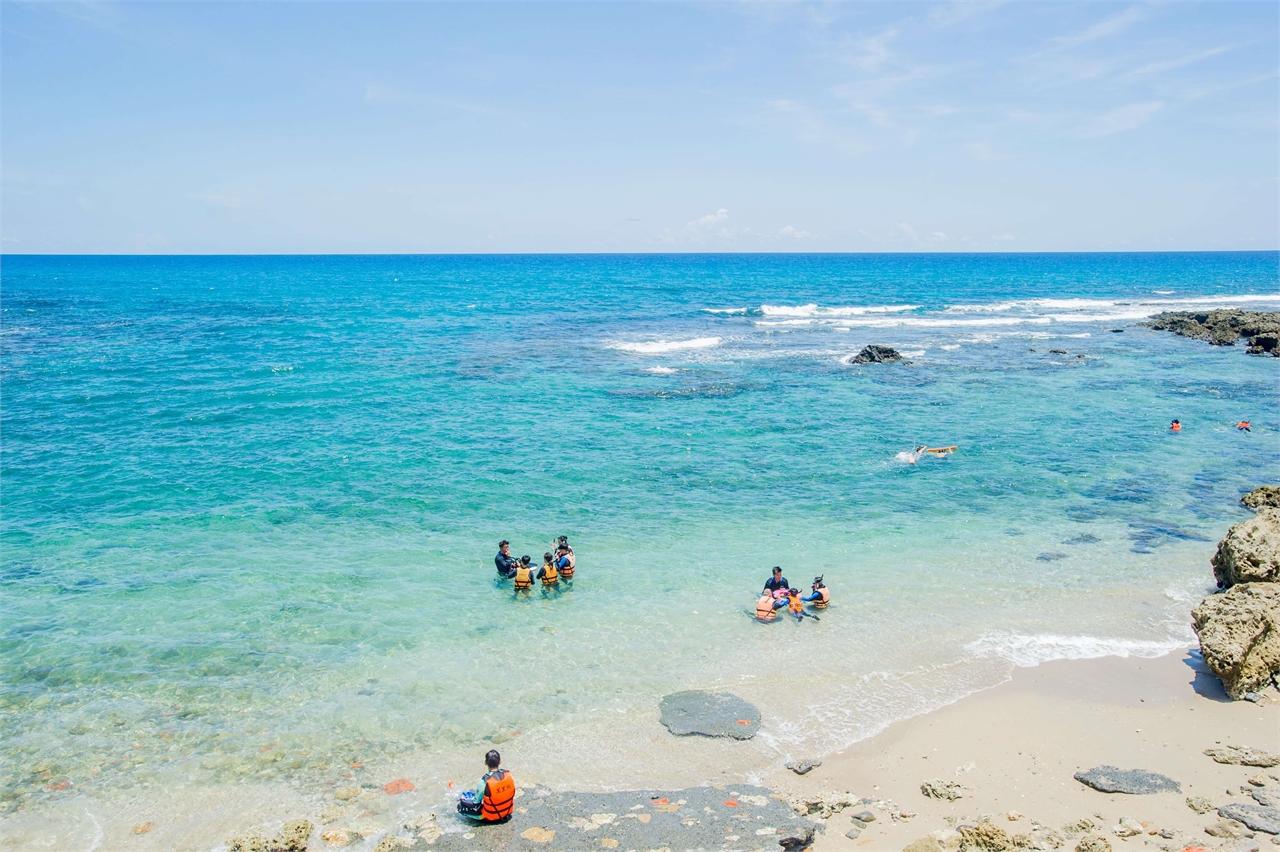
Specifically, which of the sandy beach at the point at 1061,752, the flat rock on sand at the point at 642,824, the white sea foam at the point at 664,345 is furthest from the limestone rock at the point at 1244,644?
the white sea foam at the point at 664,345

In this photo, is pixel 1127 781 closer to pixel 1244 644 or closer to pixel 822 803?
pixel 1244 644

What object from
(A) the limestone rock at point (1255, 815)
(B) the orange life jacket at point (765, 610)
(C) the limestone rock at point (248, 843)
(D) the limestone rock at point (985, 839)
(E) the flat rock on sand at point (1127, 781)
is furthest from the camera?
(B) the orange life jacket at point (765, 610)

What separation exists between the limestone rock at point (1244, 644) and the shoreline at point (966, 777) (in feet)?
Result: 1.28

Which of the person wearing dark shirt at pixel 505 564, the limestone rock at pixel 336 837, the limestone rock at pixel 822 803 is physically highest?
the person wearing dark shirt at pixel 505 564

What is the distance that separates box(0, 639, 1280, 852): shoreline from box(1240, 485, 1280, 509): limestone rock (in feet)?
34.8

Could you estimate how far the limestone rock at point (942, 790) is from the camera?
1127 centimetres

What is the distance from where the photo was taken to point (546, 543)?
2075 centimetres

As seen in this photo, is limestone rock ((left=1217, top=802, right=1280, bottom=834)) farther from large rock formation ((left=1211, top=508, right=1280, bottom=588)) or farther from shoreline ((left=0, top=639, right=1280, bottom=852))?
large rock formation ((left=1211, top=508, right=1280, bottom=588))

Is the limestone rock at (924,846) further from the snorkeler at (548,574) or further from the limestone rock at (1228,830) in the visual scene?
the snorkeler at (548,574)

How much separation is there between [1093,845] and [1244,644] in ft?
19.4

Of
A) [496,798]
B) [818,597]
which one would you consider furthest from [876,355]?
[496,798]

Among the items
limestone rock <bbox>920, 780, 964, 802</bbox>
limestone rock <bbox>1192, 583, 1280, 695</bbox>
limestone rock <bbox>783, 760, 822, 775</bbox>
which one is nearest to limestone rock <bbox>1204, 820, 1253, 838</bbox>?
limestone rock <bbox>920, 780, 964, 802</bbox>

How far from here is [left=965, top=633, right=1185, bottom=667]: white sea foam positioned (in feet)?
49.7

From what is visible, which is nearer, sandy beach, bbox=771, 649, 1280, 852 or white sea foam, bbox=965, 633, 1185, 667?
sandy beach, bbox=771, 649, 1280, 852
